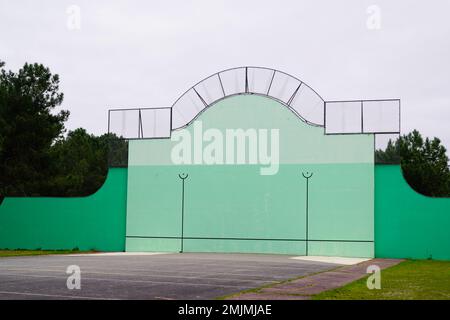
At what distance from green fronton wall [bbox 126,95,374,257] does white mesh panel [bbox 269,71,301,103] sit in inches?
18.0

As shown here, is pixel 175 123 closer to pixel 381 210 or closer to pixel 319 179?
pixel 319 179

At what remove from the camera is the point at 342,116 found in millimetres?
29625

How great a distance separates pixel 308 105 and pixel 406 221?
23.3ft

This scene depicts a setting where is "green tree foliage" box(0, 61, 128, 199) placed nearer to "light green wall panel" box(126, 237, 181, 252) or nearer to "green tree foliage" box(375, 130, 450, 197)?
"light green wall panel" box(126, 237, 181, 252)

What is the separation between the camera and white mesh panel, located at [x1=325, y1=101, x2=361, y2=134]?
96.5 feet

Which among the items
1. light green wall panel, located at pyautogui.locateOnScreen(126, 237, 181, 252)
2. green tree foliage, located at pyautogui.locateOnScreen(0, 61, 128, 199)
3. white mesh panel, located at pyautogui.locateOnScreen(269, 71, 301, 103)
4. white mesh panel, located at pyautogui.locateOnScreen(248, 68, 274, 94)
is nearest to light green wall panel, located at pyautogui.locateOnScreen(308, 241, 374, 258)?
light green wall panel, located at pyautogui.locateOnScreen(126, 237, 181, 252)

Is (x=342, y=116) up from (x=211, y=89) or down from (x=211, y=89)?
down

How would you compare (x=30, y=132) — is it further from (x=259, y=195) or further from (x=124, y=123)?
(x=259, y=195)

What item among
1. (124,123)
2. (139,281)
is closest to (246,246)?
(124,123)

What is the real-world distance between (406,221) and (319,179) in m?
4.32

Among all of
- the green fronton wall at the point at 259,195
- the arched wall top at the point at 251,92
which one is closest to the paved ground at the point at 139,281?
the green fronton wall at the point at 259,195

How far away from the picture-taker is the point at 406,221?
27766mm

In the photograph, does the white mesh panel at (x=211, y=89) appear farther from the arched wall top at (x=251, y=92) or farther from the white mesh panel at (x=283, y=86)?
the white mesh panel at (x=283, y=86)
